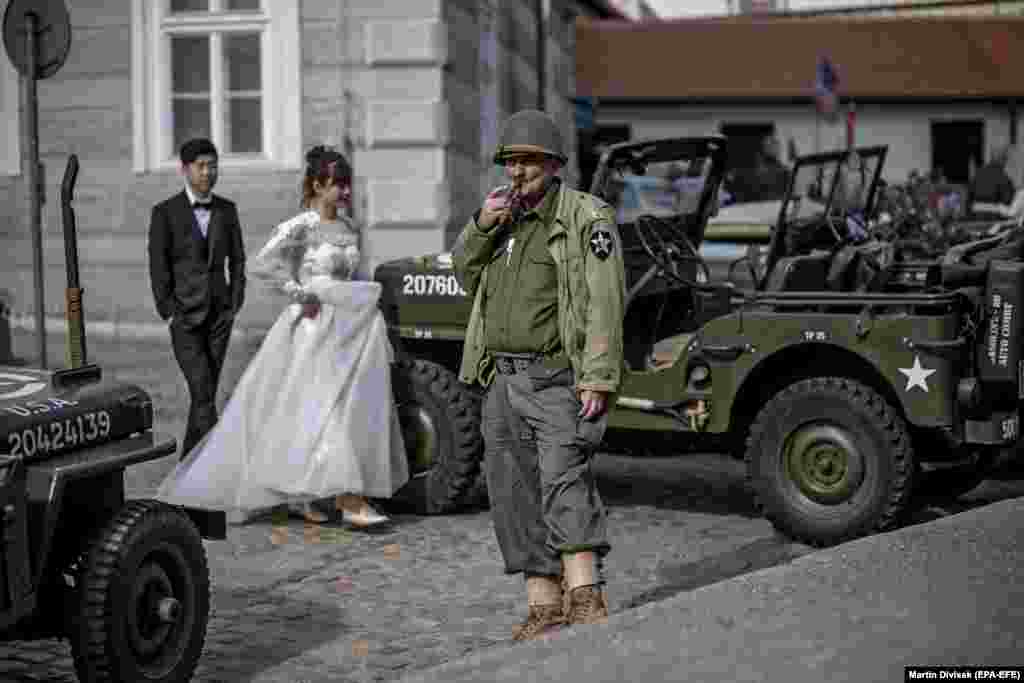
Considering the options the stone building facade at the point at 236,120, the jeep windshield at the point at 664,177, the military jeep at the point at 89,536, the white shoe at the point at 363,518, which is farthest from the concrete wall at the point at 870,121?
the military jeep at the point at 89,536

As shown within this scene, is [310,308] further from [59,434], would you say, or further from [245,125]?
[245,125]

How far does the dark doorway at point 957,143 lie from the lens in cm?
4791

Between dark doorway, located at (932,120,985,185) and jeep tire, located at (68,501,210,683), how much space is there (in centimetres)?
4445

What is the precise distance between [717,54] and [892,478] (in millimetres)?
42539

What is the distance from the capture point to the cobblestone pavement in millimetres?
5977

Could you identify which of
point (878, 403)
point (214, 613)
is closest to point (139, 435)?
point (214, 613)

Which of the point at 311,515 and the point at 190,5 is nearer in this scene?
the point at 311,515

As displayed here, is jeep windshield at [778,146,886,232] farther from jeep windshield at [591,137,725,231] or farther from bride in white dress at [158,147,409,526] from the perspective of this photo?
bride in white dress at [158,147,409,526]

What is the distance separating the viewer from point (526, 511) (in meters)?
6.02

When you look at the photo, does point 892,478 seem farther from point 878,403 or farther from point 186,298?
point 186,298

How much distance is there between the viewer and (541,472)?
5.89 metres

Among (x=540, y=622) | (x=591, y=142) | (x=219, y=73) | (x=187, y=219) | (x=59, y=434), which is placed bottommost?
(x=540, y=622)

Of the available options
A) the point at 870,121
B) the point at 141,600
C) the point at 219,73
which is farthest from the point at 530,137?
the point at 870,121

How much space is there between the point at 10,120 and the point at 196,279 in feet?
26.8
